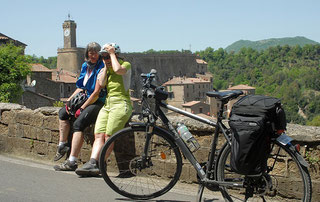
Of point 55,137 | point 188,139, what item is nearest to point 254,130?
point 188,139

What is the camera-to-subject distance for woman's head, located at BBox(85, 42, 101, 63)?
4656 mm

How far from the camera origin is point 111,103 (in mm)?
4285

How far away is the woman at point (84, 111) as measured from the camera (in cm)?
452

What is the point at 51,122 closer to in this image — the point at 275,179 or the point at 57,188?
the point at 57,188

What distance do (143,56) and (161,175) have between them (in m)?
94.7

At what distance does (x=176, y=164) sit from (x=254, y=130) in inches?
44.9

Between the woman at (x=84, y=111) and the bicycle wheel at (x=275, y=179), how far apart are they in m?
1.71

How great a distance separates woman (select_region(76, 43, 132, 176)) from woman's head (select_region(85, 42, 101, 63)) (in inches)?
15.6

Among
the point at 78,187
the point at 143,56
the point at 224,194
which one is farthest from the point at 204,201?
the point at 143,56

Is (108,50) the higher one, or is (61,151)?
(108,50)

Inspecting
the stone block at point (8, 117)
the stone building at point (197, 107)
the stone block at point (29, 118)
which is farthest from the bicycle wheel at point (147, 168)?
the stone building at point (197, 107)

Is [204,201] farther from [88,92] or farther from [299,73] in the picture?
[299,73]

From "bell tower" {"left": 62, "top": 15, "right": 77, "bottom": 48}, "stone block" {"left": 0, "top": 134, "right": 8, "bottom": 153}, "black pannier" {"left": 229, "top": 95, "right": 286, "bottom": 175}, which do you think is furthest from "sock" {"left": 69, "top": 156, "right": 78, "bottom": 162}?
"bell tower" {"left": 62, "top": 15, "right": 77, "bottom": 48}

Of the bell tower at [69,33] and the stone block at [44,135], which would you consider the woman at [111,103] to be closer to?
the stone block at [44,135]
